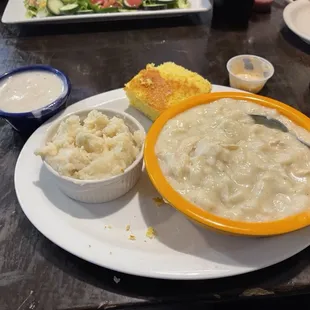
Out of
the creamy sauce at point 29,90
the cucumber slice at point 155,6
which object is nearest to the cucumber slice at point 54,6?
the cucumber slice at point 155,6

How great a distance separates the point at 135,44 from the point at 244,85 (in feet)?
2.40

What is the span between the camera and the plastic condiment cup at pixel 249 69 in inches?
69.0

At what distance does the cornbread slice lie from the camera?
4.78 ft

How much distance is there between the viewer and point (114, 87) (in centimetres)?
184

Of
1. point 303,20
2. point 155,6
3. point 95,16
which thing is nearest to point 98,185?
point 95,16

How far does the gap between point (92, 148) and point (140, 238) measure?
0.31 meters

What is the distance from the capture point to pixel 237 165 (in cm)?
111

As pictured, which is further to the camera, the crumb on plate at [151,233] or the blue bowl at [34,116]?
the blue bowl at [34,116]

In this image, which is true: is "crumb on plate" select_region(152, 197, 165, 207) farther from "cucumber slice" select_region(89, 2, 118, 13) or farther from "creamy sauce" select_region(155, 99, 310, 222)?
"cucumber slice" select_region(89, 2, 118, 13)

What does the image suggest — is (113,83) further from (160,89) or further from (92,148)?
(92,148)

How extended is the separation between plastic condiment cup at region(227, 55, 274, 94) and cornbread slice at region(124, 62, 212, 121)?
0.29m

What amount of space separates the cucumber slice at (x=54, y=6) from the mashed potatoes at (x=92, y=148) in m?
1.19

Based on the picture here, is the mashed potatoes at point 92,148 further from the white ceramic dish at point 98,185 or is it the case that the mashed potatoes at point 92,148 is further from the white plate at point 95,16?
the white plate at point 95,16

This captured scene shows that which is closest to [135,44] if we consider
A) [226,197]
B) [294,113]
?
[294,113]
